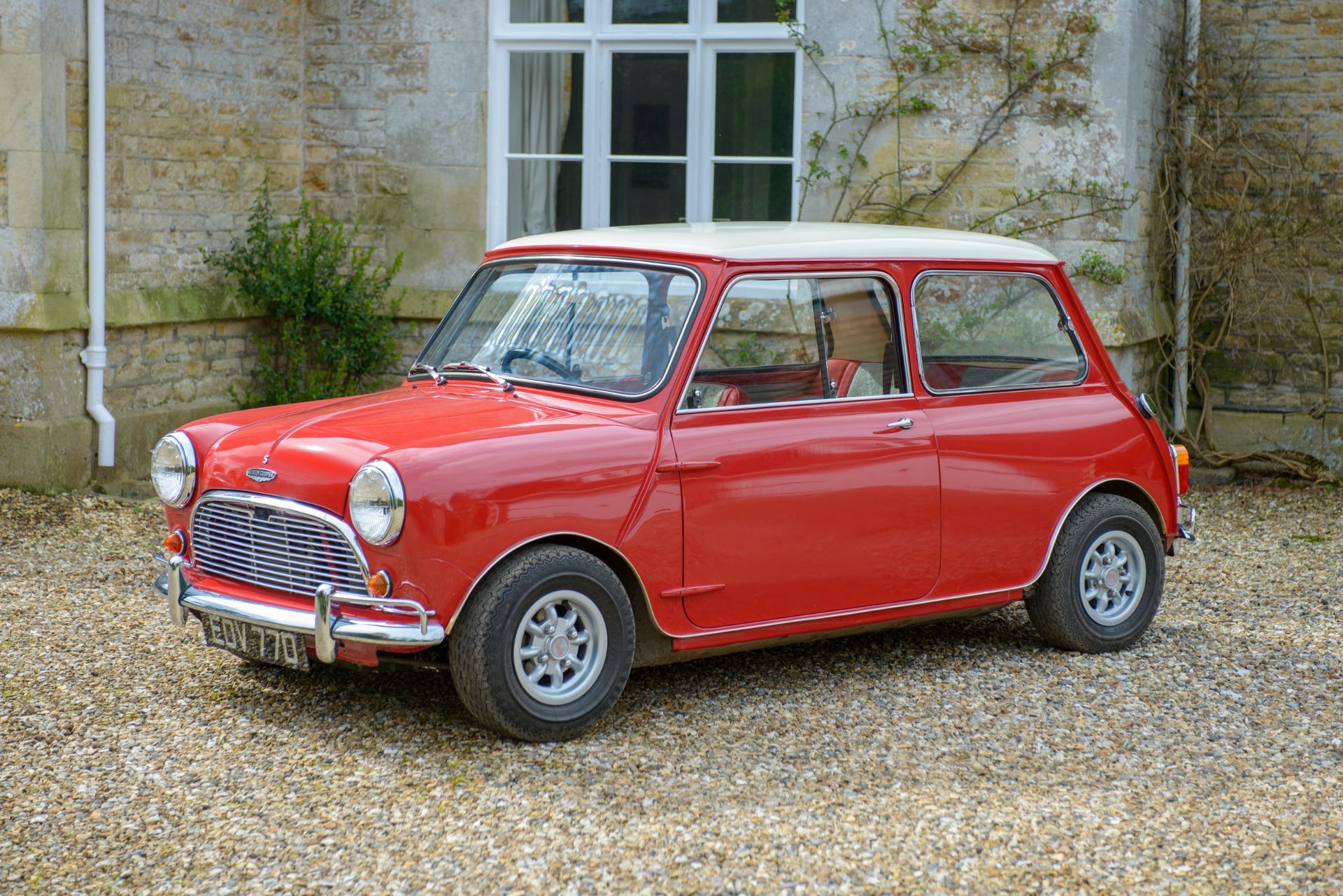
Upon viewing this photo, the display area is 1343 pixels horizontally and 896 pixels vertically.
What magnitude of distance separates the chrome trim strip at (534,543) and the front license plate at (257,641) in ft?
1.59

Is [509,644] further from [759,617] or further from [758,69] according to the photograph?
[758,69]

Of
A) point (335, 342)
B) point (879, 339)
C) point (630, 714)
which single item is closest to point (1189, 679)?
point (879, 339)

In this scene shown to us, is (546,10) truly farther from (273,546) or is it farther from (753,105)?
(273,546)

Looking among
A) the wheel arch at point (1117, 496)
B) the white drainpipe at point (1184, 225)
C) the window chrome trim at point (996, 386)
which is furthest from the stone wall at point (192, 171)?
the wheel arch at point (1117, 496)

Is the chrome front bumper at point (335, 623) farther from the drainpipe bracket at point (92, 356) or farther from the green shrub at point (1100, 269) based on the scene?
the green shrub at point (1100, 269)

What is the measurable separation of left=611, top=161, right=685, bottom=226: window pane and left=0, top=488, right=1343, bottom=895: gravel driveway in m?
4.85

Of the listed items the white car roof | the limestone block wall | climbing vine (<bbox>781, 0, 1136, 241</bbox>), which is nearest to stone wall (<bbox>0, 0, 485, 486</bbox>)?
climbing vine (<bbox>781, 0, 1136, 241</bbox>)

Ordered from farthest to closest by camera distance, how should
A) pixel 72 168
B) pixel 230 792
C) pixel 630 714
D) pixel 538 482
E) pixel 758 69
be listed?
pixel 758 69
pixel 72 168
pixel 630 714
pixel 538 482
pixel 230 792

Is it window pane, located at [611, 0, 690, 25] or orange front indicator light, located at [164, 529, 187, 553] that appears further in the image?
window pane, located at [611, 0, 690, 25]

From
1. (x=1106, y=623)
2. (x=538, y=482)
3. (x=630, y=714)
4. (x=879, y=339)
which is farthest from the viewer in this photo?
(x=1106, y=623)

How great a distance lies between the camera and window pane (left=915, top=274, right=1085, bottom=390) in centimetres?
536

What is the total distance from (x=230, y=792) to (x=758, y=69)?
7128 millimetres

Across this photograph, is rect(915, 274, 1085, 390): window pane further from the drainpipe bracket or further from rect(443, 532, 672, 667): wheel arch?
the drainpipe bracket

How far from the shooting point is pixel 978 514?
5320 mm
